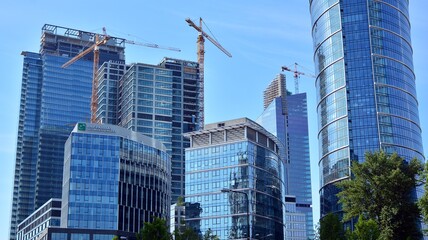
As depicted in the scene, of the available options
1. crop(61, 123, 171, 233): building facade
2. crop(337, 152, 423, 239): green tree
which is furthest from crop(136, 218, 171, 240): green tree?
crop(61, 123, 171, 233): building facade

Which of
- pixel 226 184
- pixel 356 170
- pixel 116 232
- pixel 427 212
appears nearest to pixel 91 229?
pixel 116 232

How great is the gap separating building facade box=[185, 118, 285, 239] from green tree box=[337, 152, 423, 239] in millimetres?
92306

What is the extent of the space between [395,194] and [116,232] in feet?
337

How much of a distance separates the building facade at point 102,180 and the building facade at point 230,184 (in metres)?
16.3

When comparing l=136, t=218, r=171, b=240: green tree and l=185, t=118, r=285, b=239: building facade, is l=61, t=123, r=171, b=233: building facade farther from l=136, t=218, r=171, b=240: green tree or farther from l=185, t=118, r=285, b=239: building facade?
l=136, t=218, r=171, b=240: green tree

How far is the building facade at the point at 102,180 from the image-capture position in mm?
178750

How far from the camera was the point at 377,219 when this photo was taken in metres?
93.8

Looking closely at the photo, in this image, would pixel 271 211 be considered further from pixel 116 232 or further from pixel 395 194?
pixel 395 194

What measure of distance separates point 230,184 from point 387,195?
99863mm

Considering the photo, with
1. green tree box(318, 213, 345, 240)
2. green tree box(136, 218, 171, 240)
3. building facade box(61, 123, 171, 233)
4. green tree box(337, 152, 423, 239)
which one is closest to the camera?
green tree box(136, 218, 171, 240)

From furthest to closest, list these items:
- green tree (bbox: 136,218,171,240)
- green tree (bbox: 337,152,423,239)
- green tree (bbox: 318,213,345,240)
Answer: green tree (bbox: 318,213,345,240) < green tree (bbox: 337,152,423,239) < green tree (bbox: 136,218,171,240)

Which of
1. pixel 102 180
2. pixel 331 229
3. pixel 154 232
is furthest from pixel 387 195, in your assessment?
pixel 102 180

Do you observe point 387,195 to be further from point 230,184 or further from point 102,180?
point 102,180

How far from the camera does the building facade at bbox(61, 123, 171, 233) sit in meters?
179
